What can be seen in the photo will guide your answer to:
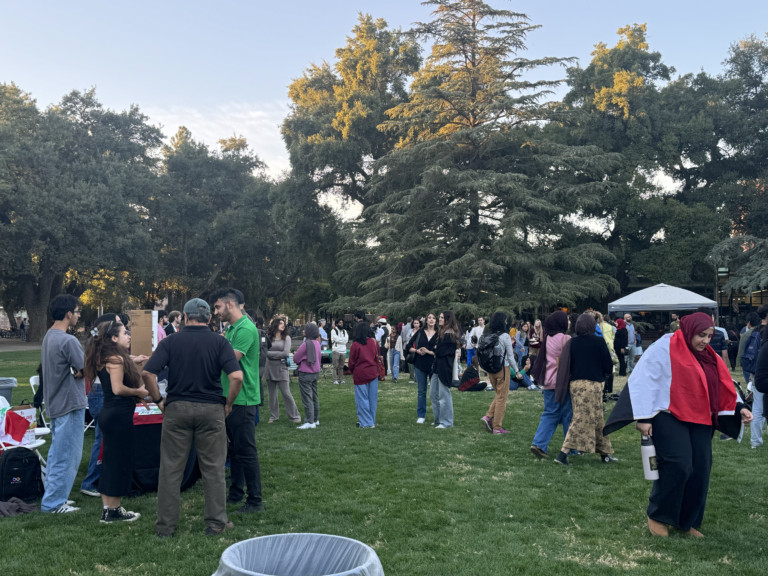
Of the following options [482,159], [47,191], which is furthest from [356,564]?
[47,191]

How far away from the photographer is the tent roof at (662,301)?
18.0 meters

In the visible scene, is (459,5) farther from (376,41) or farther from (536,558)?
(536,558)

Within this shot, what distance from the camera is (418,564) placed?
4.32 metres

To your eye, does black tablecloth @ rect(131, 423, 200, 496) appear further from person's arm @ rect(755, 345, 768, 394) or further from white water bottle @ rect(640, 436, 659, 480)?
person's arm @ rect(755, 345, 768, 394)

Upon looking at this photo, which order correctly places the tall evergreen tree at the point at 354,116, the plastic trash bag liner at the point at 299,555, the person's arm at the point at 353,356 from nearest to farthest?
1. the plastic trash bag liner at the point at 299,555
2. the person's arm at the point at 353,356
3. the tall evergreen tree at the point at 354,116

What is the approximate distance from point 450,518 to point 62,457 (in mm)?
3373

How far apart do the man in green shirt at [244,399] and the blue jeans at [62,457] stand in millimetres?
1294

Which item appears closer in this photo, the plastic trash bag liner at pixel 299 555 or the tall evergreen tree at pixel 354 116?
the plastic trash bag liner at pixel 299 555

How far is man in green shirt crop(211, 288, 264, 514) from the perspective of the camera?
5520mm

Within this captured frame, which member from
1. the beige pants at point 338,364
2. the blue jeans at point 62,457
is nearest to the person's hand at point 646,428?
the blue jeans at point 62,457

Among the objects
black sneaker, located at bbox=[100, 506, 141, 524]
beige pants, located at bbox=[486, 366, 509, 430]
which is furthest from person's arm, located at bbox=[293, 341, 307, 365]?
black sneaker, located at bbox=[100, 506, 141, 524]

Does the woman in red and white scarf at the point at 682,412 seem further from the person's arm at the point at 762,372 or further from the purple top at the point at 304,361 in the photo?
the purple top at the point at 304,361

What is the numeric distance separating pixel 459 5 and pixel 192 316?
27.4 m

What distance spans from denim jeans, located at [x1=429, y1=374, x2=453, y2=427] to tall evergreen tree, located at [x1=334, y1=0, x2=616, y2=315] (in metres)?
16.7
